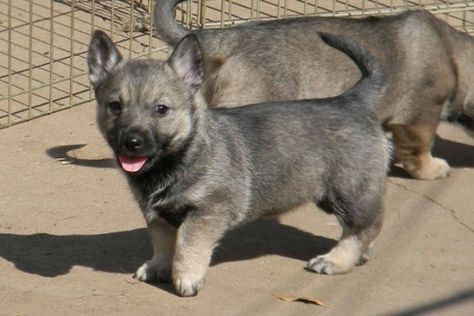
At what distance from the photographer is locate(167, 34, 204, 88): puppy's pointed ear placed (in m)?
6.51

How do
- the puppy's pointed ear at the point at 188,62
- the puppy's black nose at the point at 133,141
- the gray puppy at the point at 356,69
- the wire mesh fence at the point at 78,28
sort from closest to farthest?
the puppy's black nose at the point at 133,141, the puppy's pointed ear at the point at 188,62, the gray puppy at the point at 356,69, the wire mesh fence at the point at 78,28

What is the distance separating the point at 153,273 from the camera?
261 inches

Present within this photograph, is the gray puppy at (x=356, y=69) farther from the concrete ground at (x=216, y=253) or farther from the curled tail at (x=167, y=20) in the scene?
the concrete ground at (x=216, y=253)

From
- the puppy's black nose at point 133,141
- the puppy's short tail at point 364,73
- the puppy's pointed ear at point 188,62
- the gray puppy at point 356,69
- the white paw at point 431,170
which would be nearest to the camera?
the puppy's black nose at point 133,141

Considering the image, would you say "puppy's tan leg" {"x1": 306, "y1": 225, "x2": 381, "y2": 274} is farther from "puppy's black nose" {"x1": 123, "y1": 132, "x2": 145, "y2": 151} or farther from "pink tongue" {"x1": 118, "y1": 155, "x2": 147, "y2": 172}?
"puppy's black nose" {"x1": 123, "y1": 132, "x2": 145, "y2": 151}

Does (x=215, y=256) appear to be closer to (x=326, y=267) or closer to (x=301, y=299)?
(x=326, y=267)

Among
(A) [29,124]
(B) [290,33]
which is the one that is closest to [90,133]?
(A) [29,124]

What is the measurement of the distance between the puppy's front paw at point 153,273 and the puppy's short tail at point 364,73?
1.43m

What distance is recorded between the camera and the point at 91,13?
33.8 ft

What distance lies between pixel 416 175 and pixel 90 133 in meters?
2.28

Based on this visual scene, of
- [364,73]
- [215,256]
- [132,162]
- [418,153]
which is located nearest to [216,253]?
[215,256]

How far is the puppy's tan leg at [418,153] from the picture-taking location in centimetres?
855

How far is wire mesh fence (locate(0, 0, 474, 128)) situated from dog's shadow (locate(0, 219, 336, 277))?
198 cm

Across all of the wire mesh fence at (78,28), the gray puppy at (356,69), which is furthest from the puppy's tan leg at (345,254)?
the wire mesh fence at (78,28)
